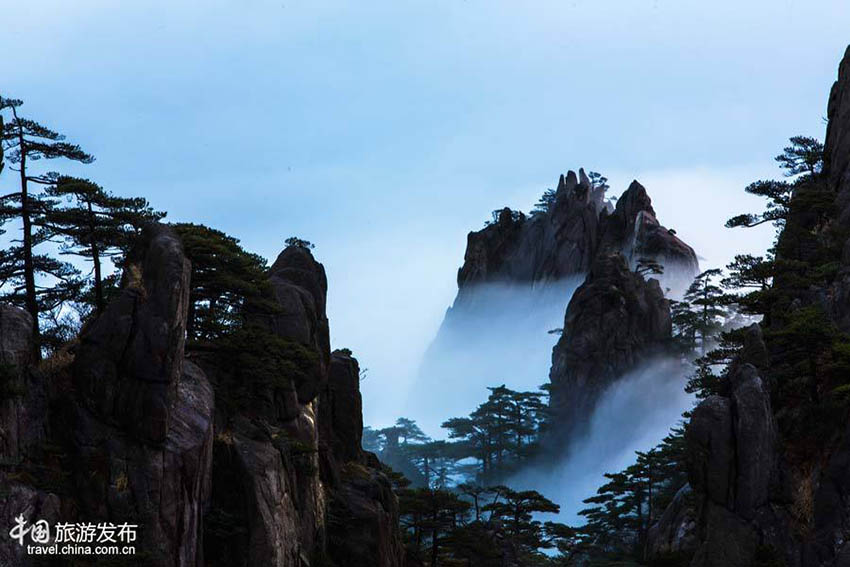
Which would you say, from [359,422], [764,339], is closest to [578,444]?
[359,422]

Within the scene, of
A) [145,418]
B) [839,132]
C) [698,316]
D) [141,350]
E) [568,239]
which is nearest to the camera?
[145,418]

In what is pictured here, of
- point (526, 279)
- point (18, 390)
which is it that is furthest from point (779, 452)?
point (526, 279)

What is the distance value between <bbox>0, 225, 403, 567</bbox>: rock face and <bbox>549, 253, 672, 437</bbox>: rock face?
61.9 metres

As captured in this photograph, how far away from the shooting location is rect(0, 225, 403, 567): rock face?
2748 cm

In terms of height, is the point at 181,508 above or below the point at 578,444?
below

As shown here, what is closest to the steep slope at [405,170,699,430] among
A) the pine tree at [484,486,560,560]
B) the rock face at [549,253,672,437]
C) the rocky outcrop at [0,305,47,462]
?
the rock face at [549,253,672,437]

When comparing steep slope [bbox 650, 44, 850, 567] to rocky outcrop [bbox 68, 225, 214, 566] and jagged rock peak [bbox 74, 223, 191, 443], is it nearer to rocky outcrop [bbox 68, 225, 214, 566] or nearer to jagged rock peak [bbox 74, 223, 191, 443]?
rocky outcrop [bbox 68, 225, 214, 566]

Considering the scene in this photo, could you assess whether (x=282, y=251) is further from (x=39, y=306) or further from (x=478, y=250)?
(x=478, y=250)

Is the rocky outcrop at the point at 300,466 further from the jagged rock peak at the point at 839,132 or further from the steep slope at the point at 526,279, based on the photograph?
the steep slope at the point at 526,279

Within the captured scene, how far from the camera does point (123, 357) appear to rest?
29.8 m

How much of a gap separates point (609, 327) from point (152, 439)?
73769mm

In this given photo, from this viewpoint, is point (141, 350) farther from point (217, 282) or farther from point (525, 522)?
point (525, 522)

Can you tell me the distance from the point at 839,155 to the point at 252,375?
39.5 metres

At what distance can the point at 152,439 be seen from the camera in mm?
29172
